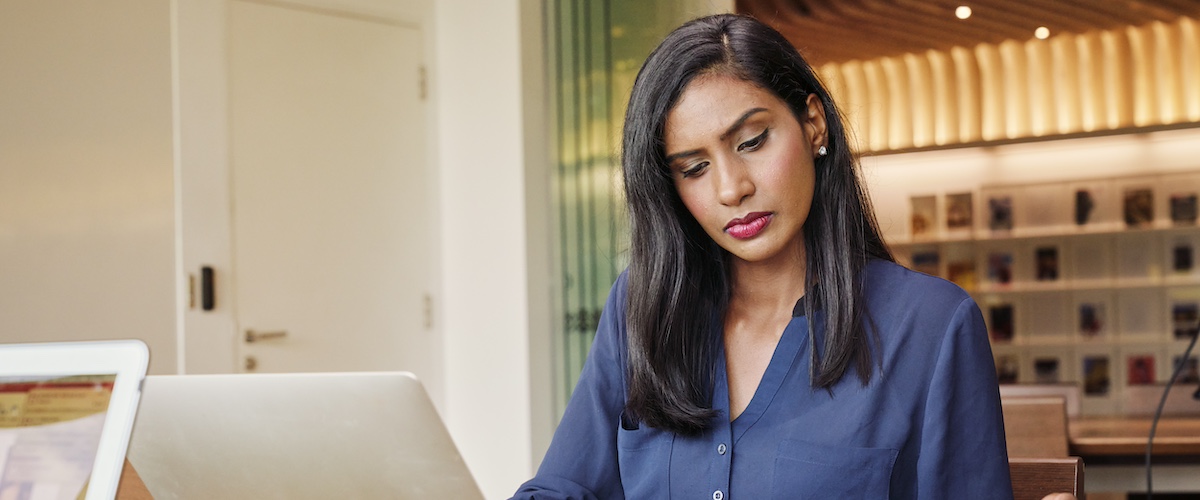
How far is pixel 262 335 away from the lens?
4125mm

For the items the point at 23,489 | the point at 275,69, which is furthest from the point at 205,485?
the point at 275,69

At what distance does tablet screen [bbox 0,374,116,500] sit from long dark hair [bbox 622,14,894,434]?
78 centimetres

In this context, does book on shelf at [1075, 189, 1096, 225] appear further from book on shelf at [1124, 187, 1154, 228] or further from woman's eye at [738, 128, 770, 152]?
woman's eye at [738, 128, 770, 152]

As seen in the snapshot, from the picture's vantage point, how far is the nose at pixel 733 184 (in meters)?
1.40

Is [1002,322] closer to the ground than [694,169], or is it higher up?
closer to the ground

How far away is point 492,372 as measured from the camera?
4566 mm

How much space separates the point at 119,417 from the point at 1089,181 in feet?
20.8

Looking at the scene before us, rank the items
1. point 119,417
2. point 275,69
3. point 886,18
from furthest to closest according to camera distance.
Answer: point 886,18, point 275,69, point 119,417

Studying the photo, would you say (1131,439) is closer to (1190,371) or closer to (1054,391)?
(1054,391)

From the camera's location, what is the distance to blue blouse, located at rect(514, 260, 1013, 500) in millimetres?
1314

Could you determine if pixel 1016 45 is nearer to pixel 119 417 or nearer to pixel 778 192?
pixel 778 192

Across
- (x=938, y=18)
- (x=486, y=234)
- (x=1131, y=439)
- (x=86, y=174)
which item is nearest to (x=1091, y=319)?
(x=938, y=18)

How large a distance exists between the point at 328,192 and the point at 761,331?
3145mm

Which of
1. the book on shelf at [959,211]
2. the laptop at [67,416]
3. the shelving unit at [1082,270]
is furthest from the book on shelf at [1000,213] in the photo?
the laptop at [67,416]
